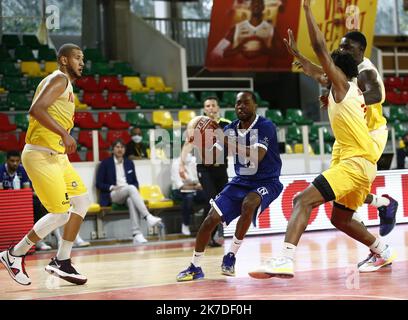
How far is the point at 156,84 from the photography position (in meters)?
18.3

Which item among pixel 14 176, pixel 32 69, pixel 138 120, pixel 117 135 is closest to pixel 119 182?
pixel 14 176

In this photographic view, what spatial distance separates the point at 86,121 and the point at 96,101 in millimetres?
1149

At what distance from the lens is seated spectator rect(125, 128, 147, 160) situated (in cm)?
1341

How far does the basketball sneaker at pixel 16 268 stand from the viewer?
21.5 ft

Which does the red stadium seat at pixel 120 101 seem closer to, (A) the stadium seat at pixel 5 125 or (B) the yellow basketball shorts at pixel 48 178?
(A) the stadium seat at pixel 5 125

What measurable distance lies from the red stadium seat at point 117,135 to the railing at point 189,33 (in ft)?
25.3

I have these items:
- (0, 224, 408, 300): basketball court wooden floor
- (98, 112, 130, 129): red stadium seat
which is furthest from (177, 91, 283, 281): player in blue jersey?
(98, 112, 130, 129): red stadium seat

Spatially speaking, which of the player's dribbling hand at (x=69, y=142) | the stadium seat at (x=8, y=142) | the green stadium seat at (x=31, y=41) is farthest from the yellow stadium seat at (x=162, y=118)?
the player's dribbling hand at (x=69, y=142)

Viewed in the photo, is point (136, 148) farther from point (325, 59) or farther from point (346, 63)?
point (325, 59)

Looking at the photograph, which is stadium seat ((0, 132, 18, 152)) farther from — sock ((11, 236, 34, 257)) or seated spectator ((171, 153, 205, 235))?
sock ((11, 236, 34, 257))

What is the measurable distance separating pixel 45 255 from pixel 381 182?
578cm

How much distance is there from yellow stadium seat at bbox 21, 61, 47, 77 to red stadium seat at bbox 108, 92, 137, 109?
1.57m

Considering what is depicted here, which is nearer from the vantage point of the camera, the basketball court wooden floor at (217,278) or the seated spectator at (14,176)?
the basketball court wooden floor at (217,278)

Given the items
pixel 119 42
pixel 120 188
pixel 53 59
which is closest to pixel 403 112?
pixel 119 42
